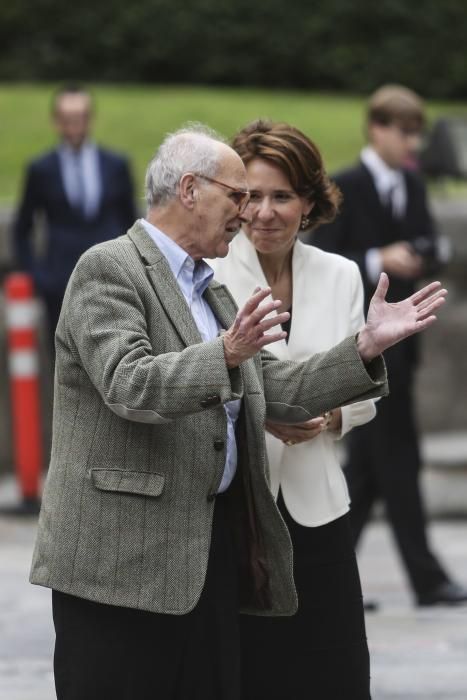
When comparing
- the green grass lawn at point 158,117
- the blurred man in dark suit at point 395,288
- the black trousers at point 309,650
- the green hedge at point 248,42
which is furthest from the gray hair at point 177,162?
the green hedge at point 248,42

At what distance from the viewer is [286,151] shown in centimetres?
430

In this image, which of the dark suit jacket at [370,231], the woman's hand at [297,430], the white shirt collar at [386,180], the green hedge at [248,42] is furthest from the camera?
the green hedge at [248,42]

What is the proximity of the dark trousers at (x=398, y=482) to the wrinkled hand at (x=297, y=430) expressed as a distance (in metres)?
2.51

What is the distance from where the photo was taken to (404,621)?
21.7 ft

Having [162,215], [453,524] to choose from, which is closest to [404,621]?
[453,524]

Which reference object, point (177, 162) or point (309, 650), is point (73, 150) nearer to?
point (309, 650)

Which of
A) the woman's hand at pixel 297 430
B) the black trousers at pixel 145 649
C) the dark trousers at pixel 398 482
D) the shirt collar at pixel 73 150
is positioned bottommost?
the dark trousers at pixel 398 482

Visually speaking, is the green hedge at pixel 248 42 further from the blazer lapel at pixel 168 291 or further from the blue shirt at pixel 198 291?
the blazer lapel at pixel 168 291

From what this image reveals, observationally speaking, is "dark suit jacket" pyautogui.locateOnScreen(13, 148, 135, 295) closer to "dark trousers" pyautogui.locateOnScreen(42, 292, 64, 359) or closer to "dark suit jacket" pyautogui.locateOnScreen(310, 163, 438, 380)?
"dark trousers" pyautogui.locateOnScreen(42, 292, 64, 359)

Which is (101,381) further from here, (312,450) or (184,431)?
(312,450)

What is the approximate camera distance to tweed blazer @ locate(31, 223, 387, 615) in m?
3.60

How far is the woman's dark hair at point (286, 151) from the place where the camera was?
430 centimetres

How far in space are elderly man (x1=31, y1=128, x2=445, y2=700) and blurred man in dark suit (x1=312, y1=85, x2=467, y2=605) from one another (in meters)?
2.82

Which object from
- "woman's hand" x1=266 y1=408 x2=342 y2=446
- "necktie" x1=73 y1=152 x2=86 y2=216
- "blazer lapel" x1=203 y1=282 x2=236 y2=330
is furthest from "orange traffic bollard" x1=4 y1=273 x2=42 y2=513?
"blazer lapel" x1=203 y1=282 x2=236 y2=330
